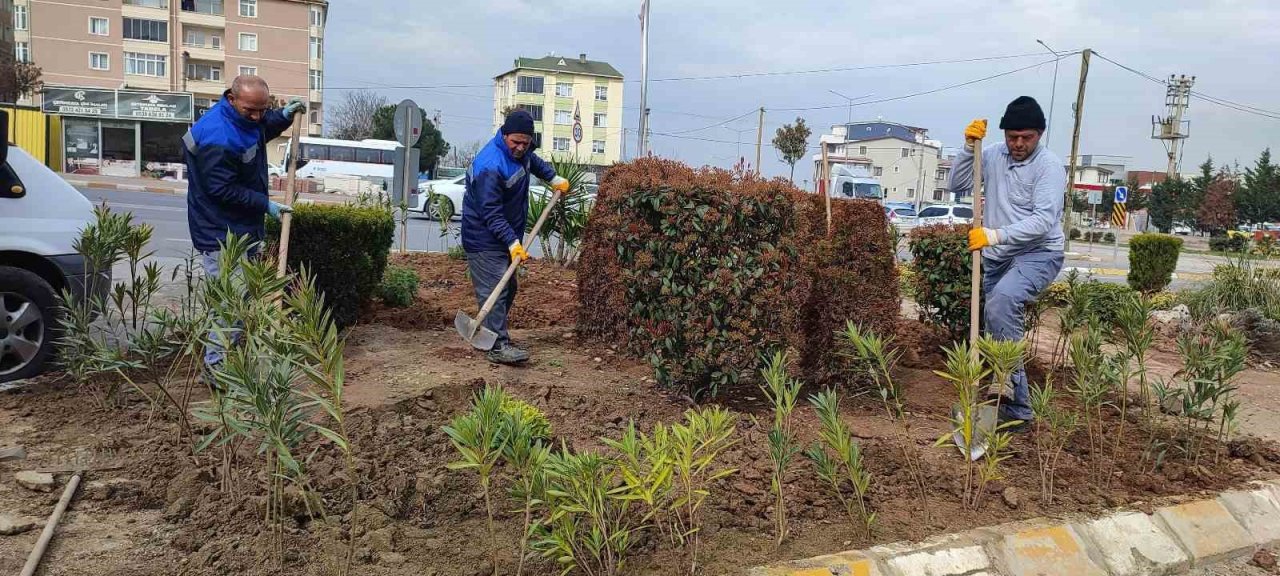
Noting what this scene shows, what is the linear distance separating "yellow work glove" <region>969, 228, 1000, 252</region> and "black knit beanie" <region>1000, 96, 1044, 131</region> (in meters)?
0.59

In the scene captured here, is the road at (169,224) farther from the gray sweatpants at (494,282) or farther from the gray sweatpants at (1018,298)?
the gray sweatpants at (1018,298)

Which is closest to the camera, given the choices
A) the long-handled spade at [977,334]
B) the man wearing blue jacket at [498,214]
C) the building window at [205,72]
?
the long-handled spade at [977,334]

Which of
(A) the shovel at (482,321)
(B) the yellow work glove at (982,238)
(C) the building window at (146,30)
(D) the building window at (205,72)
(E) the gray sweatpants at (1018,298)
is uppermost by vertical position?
(C) the building window at (146,30)

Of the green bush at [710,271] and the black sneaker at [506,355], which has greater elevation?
the green bush at [710,271]

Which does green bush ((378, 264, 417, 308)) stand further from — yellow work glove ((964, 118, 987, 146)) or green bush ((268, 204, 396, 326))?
yellow work glove ((964, 118, 987, 146))

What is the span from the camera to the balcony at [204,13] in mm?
55875

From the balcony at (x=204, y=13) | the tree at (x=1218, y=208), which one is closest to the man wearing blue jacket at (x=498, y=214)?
the tree at (x=1218, y=208)

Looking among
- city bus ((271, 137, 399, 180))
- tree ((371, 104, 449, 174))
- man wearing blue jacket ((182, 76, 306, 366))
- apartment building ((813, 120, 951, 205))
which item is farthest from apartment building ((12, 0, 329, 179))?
man wearing blue jacket ((182, 76, 306, 366))

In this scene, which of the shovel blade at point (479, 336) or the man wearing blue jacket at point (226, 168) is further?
the shovel blade at point (479, 336)

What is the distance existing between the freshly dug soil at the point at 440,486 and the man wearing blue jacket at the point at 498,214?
403 millimetres

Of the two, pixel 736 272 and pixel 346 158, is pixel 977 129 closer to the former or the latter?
pixel 736 272

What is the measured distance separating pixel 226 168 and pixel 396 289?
215 centimetres

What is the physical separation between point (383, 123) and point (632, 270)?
58.1m

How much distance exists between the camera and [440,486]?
10.8 ft
